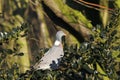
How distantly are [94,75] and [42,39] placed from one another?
2.63 meters

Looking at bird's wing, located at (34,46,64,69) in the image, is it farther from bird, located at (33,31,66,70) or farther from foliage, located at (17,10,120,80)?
foliage, located at (17,10,120,80)

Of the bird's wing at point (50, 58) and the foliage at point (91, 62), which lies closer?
the foliage at point (91, 62)

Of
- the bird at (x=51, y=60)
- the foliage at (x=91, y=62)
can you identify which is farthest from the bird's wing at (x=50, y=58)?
the foliage at (x=91, y=62)

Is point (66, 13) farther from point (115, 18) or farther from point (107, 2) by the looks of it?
point (115, 18)

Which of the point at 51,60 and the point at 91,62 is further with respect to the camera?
the point at 51,60

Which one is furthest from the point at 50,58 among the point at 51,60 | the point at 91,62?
the point at 91,62

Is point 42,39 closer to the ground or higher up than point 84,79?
higher up

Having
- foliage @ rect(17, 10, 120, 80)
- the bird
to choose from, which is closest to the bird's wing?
the bird

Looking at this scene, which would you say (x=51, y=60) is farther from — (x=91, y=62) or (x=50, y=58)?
(x=91, y=62)

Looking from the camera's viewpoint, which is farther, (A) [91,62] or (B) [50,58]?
(B) [50,58]

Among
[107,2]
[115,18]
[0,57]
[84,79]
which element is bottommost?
[84,79]

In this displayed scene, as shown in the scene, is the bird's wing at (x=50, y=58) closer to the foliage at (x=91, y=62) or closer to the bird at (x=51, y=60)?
the bird at (x=51, y=60)

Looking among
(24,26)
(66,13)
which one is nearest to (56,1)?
(66,13)

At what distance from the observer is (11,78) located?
10.3ft
